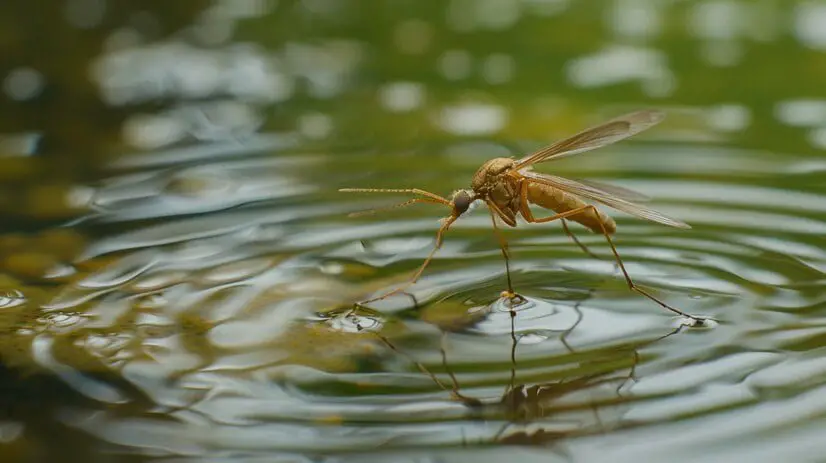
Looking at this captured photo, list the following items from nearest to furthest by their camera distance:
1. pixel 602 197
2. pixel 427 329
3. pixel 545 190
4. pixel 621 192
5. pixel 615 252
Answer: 1. pixel 427 329
2. pixel 615 252
3. pixel 602 197
4. pixel 621 192
5. pixel 545 190

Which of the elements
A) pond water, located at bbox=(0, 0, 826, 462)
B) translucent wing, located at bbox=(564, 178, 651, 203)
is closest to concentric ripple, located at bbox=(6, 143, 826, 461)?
Result: pond water, located at bbox=(0, 0, 826, 462)

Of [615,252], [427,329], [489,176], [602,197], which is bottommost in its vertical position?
[427,329]

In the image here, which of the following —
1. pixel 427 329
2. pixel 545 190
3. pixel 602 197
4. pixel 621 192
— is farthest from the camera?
pixel 545 190

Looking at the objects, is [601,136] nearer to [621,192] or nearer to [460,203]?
[621,192]

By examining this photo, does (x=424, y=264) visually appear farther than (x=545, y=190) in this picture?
No

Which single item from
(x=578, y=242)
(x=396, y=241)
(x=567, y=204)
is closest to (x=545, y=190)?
(x=567, y=204)

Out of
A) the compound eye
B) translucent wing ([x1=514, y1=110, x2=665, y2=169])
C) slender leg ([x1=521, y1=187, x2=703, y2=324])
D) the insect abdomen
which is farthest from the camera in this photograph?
translucent wing ([x1=514, y1=110, x2=665, y2=169])

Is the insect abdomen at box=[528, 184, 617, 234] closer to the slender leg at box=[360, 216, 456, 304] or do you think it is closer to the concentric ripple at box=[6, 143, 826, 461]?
the concentric ripple at box=[6, 143, 826, 461]

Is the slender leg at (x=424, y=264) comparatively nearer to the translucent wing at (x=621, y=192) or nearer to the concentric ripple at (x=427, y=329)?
the concentric ripple at (x=427, y=329)
